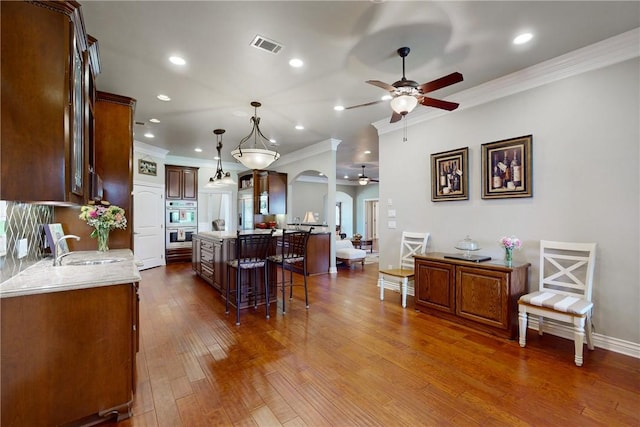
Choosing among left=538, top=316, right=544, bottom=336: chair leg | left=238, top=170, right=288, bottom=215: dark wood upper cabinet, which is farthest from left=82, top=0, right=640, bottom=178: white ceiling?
left=238, top=170, right=288, bottom=215: dark wood upper cabinet

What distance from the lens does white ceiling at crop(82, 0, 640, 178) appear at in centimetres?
227

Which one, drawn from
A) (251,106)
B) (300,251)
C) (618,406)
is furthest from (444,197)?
(251,106)

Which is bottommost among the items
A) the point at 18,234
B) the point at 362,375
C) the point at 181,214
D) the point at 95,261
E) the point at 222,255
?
the point at 362,375

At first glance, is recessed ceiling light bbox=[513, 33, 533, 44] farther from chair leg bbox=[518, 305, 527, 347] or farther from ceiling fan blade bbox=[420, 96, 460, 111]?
chair leg bbox=[518, 305, 527, 347]

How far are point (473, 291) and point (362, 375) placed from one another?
5.72ft

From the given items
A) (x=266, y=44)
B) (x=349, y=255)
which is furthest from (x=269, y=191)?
(x=266, y=44)

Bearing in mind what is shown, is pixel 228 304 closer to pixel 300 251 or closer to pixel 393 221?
pixel 300 251

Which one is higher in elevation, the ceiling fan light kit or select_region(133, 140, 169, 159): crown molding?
select_region(133, 140, 169, 159): crown molding

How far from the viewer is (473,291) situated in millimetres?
3262

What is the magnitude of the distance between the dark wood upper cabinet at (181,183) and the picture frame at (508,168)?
7155 mm

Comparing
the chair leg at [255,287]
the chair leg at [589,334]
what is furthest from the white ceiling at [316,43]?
the chair leg at [589,334]

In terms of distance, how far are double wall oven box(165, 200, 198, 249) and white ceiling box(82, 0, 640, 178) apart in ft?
12.6

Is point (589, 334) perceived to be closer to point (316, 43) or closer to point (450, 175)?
point (450, 175)

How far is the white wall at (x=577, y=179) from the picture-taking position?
2680mm
